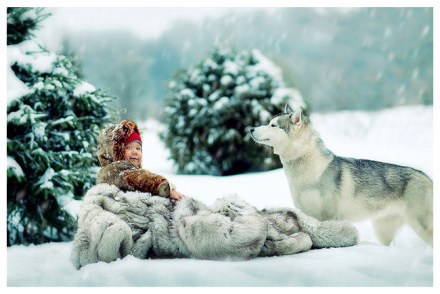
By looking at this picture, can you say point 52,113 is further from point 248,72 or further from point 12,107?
point 248,72

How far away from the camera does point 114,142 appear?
215 cm

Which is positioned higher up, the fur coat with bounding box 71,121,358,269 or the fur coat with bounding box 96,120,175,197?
the fur coat with bounding box 96,120,175,197

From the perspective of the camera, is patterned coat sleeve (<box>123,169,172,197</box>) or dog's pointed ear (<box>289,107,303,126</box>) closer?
patterned coat sleeve (<box>123,169,172,197</box>)

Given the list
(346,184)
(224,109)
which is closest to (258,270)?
(346,184)

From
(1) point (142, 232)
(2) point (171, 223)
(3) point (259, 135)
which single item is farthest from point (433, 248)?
(1) point (142, 232)

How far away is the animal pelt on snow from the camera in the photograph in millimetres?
1756

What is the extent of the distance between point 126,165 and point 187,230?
0.55 meters

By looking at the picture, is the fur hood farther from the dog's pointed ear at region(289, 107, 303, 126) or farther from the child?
the dog's pointed ear at region(289, 107, 303, 126)

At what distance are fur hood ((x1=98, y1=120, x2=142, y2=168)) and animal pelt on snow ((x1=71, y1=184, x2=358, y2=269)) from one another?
220 mm

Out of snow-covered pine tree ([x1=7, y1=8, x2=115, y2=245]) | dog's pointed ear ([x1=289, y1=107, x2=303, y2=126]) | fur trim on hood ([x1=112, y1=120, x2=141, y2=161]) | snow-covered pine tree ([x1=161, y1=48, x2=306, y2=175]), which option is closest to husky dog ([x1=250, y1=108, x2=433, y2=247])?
dog's pointed ear ([x1=289, y1=107, x2=303, y2=126])

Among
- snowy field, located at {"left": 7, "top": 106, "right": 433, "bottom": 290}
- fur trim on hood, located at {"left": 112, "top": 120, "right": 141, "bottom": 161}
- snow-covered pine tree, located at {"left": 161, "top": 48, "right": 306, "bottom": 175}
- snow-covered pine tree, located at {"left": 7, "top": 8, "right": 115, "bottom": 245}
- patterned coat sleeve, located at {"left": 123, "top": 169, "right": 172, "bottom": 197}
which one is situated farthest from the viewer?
snow-covered pine tree, located at {"left": 161, "top": 48, "right": 306, "bottom": 175}

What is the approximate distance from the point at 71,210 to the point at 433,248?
2.45m

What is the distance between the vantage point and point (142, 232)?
187 centimetres

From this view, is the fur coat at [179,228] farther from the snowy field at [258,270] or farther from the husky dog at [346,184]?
the husky dog at [346,184]
